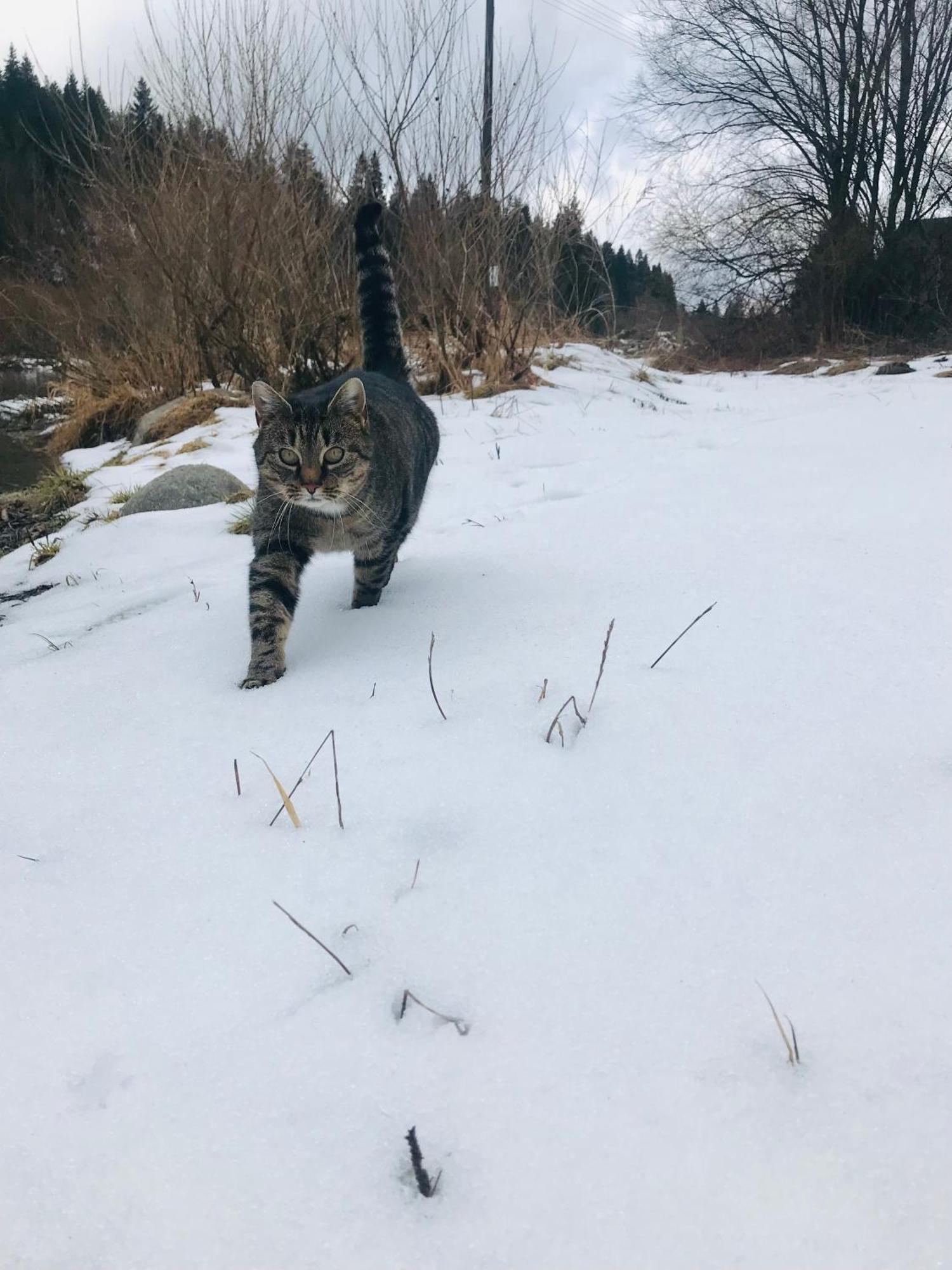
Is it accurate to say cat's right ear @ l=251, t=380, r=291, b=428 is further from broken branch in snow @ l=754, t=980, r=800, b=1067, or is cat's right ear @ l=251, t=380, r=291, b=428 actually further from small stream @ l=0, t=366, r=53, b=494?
small stream @ l=0, t=366, r=53, b=494

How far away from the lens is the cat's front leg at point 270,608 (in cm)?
187

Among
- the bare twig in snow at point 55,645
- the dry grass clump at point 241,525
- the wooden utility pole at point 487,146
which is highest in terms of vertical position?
the wooden utility pole at point 487,146

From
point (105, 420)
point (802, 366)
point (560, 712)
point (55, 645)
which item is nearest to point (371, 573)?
point (55, 645)

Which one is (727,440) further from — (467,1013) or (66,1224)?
(66,1224)

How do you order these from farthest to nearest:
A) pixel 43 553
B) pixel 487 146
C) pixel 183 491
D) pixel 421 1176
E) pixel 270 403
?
pixel 487 146 < pixel 183 491 < pixel 43 553 < pixel 270 403 < pixel 421 1176

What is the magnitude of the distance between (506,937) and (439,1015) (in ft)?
0.44

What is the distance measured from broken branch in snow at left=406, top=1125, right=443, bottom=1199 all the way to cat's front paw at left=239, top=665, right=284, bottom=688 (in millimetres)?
1217

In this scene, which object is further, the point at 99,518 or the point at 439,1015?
the point at 99,518

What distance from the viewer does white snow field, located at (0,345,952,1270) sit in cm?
69

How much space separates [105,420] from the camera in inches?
259

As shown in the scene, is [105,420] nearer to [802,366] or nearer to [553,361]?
[553,361]

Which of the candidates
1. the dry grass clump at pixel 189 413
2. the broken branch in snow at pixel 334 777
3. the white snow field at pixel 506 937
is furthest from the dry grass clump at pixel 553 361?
the broken branch in snow at pixel 334 777

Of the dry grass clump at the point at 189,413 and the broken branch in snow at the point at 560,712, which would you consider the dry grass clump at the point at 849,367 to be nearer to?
the dry grass clump at the point at 189,413

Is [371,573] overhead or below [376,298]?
below
